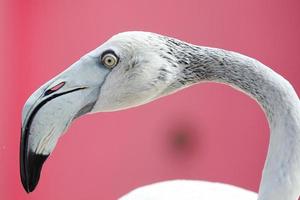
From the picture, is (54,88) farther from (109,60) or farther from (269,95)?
(269,95)

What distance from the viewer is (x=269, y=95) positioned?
0.80 m

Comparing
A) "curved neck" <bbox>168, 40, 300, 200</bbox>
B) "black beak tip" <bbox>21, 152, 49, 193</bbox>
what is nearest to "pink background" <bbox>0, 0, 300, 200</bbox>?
"curved neck" <bbox>168, 40, 300, 200</bbox>

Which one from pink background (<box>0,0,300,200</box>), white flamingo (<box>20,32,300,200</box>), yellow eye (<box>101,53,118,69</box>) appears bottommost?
pink background (<box>0,0,300,200</box>)

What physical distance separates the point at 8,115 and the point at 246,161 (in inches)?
37.6

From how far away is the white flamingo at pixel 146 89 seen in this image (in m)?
0.73

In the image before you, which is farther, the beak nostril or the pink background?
the pink background

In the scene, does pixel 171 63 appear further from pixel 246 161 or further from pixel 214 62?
pixel 246 161

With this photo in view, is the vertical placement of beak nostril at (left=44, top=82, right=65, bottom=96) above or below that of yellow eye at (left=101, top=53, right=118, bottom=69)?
below

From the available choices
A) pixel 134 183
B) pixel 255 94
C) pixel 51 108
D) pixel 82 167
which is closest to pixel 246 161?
pixel 134 183

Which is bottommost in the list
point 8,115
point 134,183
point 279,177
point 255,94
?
point 134,183

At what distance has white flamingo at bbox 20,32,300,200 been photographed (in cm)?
73

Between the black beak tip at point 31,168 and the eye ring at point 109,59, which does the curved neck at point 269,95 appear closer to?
the eye ring at point 109,59

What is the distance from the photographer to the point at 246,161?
2.12m

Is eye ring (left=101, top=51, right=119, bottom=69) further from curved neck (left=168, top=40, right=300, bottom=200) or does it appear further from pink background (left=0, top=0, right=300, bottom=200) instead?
pink background (left=0, top=0, right=300, bottom=200)
